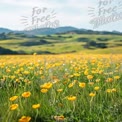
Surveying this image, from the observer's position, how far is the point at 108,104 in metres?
4.98

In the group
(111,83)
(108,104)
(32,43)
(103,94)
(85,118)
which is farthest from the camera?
(32,43)

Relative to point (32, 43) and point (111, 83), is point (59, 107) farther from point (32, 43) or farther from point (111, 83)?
point (32, 43)

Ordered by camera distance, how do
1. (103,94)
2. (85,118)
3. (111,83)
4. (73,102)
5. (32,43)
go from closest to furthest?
(85,118)
(73,102)
(103,94)
(111,83)
(32,43)

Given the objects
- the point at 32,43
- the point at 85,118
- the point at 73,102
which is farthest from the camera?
the point at 32,43

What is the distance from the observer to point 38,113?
459 centimetres

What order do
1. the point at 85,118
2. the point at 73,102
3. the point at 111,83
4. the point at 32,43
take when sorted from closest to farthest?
the point at 85,118
the point at 73,102
the point at 111,83
the point at 32,43

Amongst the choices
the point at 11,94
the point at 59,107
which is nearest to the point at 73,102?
the point at 59,107

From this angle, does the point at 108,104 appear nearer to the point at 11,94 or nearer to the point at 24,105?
the point at 24,105

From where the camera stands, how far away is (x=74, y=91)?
18.6 feet

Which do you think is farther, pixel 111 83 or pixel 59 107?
pixel 111 83

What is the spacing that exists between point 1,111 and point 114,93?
196 centimetres

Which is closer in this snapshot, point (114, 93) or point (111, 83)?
point (114, 93)

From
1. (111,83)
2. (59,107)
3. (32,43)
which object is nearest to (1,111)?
(59,107)

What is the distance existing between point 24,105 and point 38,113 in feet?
0.92
